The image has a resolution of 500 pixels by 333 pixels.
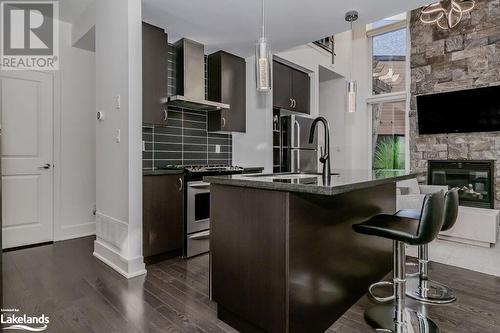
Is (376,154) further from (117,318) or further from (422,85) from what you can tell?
(117,318)

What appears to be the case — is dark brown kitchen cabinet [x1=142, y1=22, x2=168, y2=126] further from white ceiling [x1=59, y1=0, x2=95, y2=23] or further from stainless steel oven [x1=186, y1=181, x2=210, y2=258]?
stainless steel oven [x1=186, y1=181, x2=210, y2=258]

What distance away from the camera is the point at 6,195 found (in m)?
3.30

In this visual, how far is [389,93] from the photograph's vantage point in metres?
6.30

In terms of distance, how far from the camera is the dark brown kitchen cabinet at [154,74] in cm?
316

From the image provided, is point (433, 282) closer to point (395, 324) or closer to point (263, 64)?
point (395, 324)

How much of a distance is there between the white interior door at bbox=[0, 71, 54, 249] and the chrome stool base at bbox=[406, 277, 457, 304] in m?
3.89

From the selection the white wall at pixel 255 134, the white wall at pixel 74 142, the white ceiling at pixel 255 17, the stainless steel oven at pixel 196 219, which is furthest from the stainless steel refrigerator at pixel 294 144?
the white wall at pixel 74 142

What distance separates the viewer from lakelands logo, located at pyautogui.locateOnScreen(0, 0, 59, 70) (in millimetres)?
3314

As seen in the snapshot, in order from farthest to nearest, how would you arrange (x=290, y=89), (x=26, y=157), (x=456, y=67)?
(x=456, y=67) < (x=290, y=89) < (x=26, y=157)

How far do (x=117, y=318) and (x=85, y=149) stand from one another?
2.68 meters

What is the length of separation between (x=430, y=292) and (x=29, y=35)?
4782 mm

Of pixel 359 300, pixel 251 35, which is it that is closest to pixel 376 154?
pixel 251 35

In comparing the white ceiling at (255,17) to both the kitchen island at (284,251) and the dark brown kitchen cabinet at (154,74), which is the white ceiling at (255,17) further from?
the kitchen island at (284,251)

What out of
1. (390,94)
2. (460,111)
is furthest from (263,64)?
(390,94)
